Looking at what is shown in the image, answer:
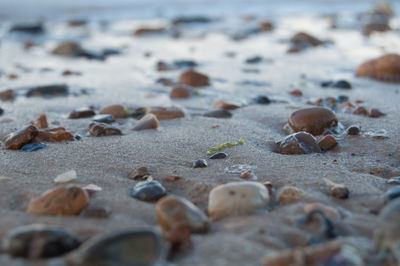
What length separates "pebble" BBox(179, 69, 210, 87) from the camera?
409 centimetres

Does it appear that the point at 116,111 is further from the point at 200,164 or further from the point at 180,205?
the point at 180,205

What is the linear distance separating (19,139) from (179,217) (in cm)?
133

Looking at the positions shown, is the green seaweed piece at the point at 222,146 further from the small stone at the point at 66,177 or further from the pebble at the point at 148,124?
the small stone at the point at 66,177

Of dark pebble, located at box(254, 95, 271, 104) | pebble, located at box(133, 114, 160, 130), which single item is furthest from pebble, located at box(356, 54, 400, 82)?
pebble, located at box(133, 114, 160, 130)

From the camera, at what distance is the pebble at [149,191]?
5.75 ft

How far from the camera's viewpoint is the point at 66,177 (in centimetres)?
194

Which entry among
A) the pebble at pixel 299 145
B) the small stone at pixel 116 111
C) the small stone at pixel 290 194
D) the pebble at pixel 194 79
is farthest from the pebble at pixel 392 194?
the pebble at pixel 194 79

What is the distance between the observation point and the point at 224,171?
2051 mm

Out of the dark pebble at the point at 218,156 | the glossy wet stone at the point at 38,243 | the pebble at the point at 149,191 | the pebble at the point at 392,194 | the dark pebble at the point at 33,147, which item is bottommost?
the dark pebble at the point at 218,156

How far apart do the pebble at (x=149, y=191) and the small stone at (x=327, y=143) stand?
3.17 feet

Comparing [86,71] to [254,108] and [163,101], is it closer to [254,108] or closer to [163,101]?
[163,101]

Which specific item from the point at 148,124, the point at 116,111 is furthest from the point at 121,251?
the point at 116,111

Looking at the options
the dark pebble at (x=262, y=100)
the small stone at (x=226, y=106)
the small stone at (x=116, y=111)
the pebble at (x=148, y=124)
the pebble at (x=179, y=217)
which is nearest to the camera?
the pebble at (x=179, y=217)

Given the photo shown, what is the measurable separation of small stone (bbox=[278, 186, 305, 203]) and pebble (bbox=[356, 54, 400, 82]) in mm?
2807
